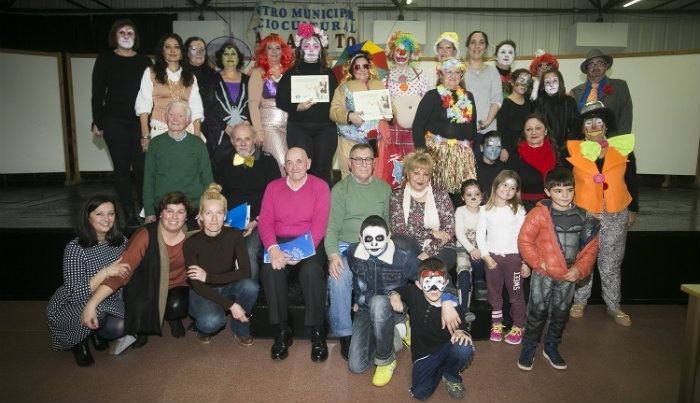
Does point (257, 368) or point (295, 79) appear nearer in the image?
point (257, 368)

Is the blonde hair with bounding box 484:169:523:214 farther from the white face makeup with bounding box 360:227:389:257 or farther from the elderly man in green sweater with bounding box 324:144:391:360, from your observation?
the white face makeup with bounding box 360:227:389:257

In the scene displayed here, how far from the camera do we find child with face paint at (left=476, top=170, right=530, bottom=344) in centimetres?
319

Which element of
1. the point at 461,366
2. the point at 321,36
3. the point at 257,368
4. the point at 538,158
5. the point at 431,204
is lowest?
the point at 257,368

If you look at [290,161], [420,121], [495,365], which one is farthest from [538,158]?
[290,161]

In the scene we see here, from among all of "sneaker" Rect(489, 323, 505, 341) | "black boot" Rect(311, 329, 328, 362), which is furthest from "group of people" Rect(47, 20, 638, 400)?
"black boot" Rect(311, 329, 328, 362)

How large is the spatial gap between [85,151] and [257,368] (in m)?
7.68

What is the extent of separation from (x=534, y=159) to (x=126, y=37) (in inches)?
143

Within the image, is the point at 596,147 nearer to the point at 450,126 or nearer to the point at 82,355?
the point at 450,126

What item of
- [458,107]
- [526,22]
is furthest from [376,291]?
[526,22]

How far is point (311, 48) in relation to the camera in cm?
384

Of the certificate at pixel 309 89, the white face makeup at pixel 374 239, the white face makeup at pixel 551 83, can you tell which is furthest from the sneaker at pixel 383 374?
the white face makeup at pixel 551 83

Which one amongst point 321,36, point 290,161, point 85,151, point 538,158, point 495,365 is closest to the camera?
point 495,365

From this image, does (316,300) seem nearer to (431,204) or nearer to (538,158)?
(431,204)

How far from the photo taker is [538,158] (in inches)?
146
